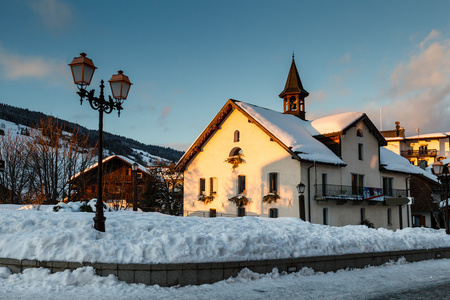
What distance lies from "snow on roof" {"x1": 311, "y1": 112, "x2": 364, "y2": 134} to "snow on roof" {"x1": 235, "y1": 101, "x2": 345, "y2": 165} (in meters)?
0.72

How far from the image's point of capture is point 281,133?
30250mm

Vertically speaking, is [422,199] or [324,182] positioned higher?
[324,182]

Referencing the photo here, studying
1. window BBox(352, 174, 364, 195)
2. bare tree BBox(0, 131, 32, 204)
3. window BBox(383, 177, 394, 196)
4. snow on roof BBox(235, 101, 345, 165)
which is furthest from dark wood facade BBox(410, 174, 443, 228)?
bare tree BBox(0, 131, 32, 204)

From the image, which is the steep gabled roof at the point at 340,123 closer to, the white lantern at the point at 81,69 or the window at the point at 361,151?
the window at the point at 361,151

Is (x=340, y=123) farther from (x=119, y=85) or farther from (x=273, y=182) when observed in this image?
(x=119, y=85)

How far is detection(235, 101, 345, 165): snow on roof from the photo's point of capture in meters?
29.7

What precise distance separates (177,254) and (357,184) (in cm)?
2759

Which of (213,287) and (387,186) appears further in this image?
(387,186)

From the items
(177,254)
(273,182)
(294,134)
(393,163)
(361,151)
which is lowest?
(177,254)

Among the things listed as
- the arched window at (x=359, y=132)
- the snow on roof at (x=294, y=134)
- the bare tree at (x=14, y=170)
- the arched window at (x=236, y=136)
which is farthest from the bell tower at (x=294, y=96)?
the bare tree at (x=14, y=170)

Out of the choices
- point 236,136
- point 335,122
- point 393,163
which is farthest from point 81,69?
point 393,163

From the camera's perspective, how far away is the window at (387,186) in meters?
39.0


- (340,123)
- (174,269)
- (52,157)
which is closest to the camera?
(174,269)

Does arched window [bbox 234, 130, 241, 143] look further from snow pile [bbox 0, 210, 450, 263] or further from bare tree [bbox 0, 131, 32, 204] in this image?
snow pile [bbox 0, 210, 450, 263]
